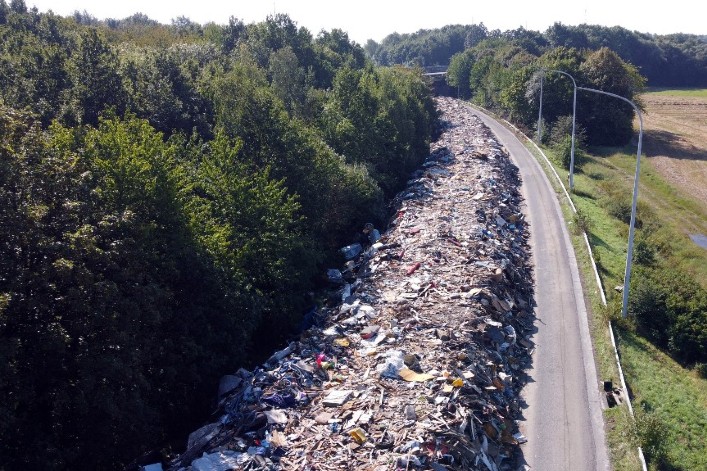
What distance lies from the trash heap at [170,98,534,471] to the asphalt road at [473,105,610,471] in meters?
0.71

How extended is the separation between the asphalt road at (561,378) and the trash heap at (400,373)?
28.1 inches

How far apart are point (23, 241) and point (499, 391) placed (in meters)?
16.0

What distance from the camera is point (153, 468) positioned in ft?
50.3

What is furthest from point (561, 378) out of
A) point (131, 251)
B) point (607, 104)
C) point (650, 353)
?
point (607, 104)

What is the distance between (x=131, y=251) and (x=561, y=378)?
16.6 metres

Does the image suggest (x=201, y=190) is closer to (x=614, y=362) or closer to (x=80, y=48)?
(x=80, y=48)

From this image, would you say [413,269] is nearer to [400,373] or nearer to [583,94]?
[400,373]

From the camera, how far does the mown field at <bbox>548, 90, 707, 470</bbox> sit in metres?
18.1

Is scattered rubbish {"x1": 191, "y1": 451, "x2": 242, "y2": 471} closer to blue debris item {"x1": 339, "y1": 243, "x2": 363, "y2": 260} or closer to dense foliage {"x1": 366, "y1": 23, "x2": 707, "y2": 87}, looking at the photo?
blue debris item {"x1": 339, "y1": 243, "x2": 363, "y2": 260}

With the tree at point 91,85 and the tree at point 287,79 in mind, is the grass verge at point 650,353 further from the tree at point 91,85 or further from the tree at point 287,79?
the tree at point 91,85

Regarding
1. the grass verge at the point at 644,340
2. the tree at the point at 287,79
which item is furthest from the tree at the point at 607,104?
the tree at the point at 287,79

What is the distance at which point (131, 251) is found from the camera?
16188 millimetres

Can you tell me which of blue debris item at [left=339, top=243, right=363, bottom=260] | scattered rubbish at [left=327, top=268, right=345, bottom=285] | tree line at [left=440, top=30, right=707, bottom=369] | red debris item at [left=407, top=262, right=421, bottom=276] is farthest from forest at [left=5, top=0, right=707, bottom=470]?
red debris item at [left=407, top=262, right=421, bottom=276]

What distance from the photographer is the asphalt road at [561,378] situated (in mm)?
17359
